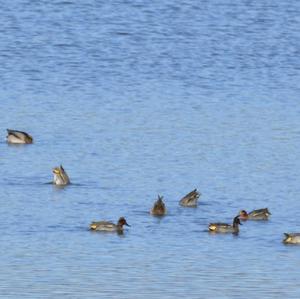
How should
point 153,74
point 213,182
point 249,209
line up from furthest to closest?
point 153,74, point 213,182, point 249,209

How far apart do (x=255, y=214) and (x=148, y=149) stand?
224 inches

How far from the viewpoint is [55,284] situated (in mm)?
20156

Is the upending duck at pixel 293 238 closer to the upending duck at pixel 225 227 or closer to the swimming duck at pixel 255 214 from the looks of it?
the upending duck at pixel 225 227

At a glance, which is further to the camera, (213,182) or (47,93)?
(47,93)

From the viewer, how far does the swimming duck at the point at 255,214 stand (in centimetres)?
2408

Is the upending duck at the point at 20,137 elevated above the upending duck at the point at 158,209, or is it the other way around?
the upending duck at the point at 158,209

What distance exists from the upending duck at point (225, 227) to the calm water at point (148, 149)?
5.0 inches

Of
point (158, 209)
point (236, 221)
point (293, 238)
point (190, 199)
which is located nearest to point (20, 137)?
point (190, 199)

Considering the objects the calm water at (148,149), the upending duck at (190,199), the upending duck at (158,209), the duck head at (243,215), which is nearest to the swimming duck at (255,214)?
the duck head at (243,215)

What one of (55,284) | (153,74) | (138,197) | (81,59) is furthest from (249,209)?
(81,59)

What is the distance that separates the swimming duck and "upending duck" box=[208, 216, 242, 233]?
265mm

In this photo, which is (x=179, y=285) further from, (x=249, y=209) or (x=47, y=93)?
(x=47, y=93)

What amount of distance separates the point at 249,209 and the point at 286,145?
5.23 meters

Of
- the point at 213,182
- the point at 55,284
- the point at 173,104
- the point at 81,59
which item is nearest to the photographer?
the point at 55,284
